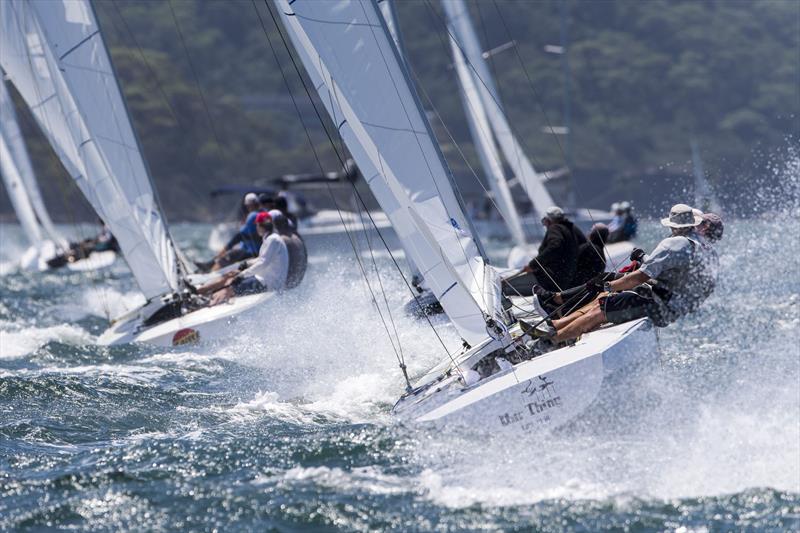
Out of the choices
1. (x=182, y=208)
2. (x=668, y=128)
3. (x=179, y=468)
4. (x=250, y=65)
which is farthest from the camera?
(x=250, y=65)

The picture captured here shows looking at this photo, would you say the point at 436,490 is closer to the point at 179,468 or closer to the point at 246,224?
the point at 179,468

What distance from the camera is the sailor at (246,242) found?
1398cm

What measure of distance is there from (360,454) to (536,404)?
969 mm

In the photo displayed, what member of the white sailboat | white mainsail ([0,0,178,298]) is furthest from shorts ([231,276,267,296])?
the white sailboat

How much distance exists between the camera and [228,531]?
17.9 feet

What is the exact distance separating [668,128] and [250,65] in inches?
1088

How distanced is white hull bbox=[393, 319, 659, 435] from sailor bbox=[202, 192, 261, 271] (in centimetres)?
731

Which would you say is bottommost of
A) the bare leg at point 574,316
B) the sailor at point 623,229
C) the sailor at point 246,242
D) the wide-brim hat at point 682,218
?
the sailor at point 623,229

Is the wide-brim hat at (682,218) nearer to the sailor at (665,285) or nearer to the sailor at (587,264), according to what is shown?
the sailor at (665,285)

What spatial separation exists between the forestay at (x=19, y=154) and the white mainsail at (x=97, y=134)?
34.0 ft

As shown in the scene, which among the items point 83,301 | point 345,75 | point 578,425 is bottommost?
point 83,301

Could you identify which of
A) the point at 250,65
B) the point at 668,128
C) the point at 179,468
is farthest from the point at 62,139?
the point at 250,65

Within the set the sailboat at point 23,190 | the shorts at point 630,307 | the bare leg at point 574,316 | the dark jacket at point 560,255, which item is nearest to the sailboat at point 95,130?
the dark jacket at point 560,255

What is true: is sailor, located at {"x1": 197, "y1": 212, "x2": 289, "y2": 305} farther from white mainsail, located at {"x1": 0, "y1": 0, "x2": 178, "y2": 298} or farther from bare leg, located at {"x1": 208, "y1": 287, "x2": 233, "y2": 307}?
white mainsail, located at {"x1": 0, "y1": 0, "x2": 178, "y2": 298}
